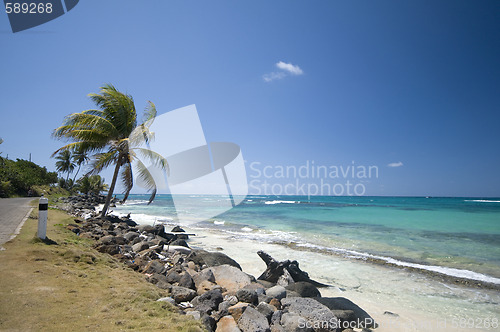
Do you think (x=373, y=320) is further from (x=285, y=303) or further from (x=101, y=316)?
(x=101, y=316)

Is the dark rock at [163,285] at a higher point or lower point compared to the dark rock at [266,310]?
higher

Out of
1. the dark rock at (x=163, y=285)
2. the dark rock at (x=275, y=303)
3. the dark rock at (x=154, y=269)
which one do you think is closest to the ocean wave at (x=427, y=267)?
the dark rock at (x=275, y=303)

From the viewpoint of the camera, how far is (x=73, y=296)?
3705mm

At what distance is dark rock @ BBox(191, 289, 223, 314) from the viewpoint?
13.3 ft

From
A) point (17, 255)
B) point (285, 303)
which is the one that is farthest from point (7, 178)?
point (285, 303)

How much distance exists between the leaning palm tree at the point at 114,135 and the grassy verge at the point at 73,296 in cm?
866

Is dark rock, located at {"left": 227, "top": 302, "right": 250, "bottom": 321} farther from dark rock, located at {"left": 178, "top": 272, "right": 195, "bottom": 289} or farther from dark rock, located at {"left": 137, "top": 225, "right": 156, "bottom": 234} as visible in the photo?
dark rock, located at {"left": 137, "top": 225, "right": 156, "bottom": 234}

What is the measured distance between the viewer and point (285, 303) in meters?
4.81

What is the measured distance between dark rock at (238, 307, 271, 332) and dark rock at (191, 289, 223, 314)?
60 centimetres

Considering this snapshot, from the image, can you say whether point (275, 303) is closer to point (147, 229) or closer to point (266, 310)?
point (266, 310)

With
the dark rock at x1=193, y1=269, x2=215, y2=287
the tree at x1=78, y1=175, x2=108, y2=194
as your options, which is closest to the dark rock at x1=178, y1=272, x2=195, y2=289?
the dark rock at x1=193, y1=269, x2=215, y2=287

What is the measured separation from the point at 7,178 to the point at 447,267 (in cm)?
4808

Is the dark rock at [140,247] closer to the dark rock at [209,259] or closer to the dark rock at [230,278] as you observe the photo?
the dark rock at [209,259]

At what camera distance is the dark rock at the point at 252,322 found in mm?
3615
